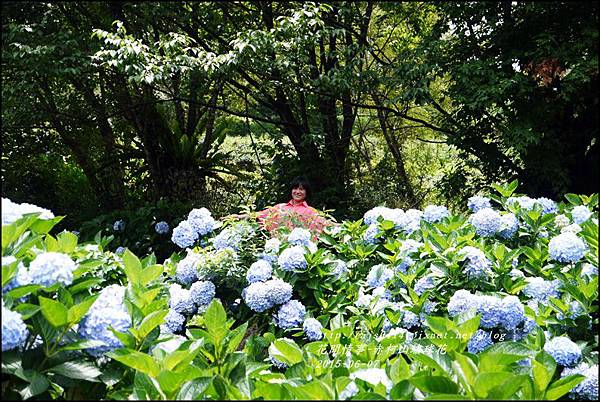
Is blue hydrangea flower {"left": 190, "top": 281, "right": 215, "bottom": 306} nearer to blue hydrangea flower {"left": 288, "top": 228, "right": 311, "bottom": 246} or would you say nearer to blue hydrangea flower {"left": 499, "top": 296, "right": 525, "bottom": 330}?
blue hydrangea flower {"left": 288, "top": 228, "right": 311, "bottom": 246}

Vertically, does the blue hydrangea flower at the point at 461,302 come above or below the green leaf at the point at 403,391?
below

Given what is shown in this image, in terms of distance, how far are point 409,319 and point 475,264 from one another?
0.99ft

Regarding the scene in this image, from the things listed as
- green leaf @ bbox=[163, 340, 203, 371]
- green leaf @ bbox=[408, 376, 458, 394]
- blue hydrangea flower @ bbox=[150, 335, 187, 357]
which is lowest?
green leaf @ bbox=[408, 376, 458, 394]

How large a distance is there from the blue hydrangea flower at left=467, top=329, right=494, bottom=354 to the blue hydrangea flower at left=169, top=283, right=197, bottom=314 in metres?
0.98

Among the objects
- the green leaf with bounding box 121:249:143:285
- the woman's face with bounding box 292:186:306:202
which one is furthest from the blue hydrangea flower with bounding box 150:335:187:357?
the woman's face with bounding box 292:186:306:202

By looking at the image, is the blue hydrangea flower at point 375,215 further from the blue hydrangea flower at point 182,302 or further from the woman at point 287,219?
the blue hydrangea flower at point 182,302

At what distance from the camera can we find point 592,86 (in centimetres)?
525

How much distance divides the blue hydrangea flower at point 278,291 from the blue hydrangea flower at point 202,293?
24cm

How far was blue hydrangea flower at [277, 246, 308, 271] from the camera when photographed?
222 centimetres

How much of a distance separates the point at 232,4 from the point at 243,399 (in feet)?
20.9

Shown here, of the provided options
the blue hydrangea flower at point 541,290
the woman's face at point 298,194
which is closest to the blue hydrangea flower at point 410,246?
the blue hydrangea flower at point 541,290

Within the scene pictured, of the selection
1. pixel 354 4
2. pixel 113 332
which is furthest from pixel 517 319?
pixel 354 4

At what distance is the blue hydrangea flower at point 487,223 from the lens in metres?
2.47

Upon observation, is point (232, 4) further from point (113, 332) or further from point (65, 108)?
point (113, 332)
